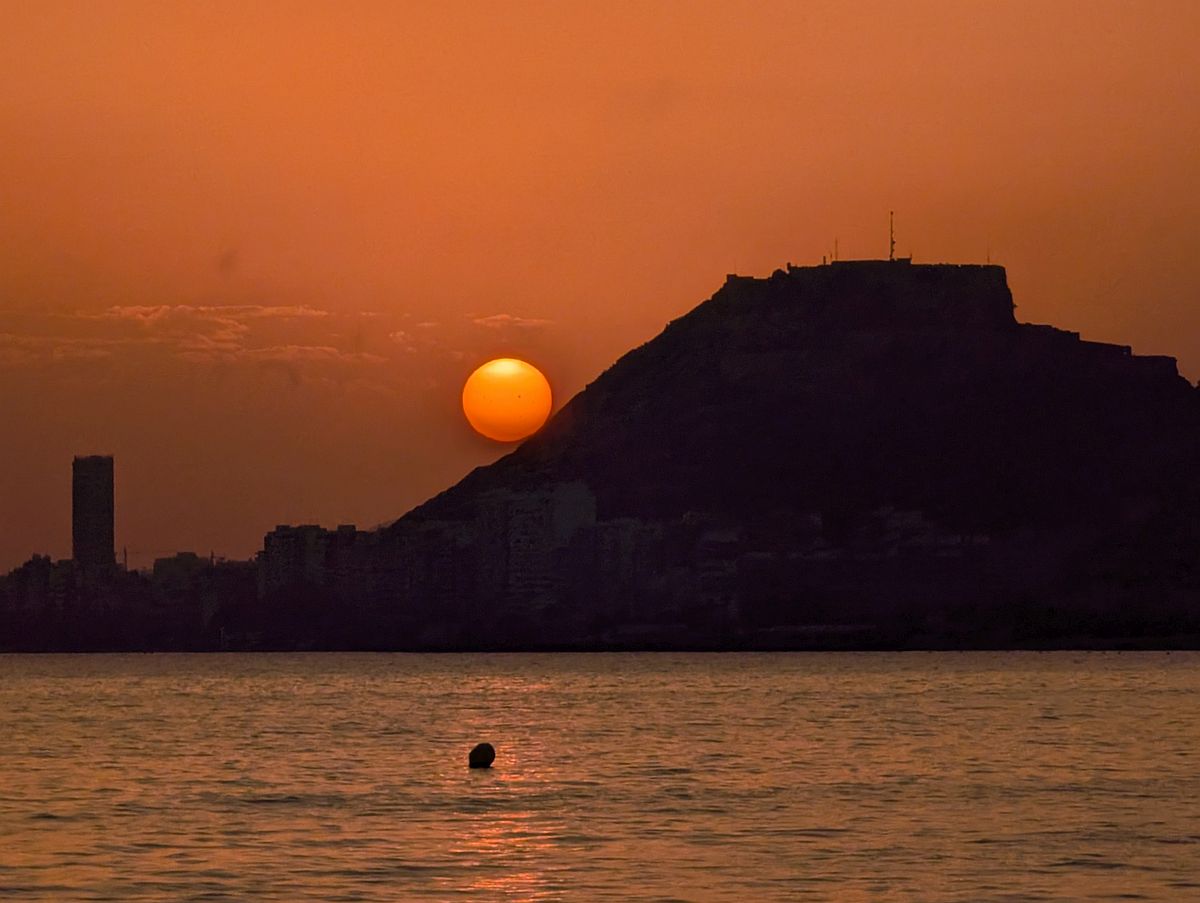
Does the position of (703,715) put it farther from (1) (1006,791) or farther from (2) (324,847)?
(2) (324,847)

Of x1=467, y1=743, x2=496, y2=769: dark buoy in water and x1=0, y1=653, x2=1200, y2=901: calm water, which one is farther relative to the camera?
x1=467, y1=743, x2=496, y2=769: dark buoy in water

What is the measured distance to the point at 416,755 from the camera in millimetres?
111500

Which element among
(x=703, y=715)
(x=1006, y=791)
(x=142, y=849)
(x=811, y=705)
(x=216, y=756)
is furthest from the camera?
(x=811, y=705)

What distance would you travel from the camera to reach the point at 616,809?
7900 cm

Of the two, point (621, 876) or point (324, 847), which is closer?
point (621, 876)

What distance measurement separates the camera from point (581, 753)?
11069 centimetres

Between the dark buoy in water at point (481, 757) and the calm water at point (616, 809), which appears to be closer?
the calm water at point (616, 809)

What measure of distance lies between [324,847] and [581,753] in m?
44.3

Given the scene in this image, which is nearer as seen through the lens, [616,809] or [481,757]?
[616,809]

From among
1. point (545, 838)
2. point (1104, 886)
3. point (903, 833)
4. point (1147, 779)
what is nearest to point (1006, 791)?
point (1147, 779)

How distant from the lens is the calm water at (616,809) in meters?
59.5

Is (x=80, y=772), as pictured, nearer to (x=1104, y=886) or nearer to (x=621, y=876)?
(x=621, y=876)

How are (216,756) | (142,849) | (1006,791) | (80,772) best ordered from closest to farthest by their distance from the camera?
(142,849) → (1006,791) → (80,772) → (216,756)

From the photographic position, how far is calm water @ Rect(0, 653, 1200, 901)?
59.5 meters
